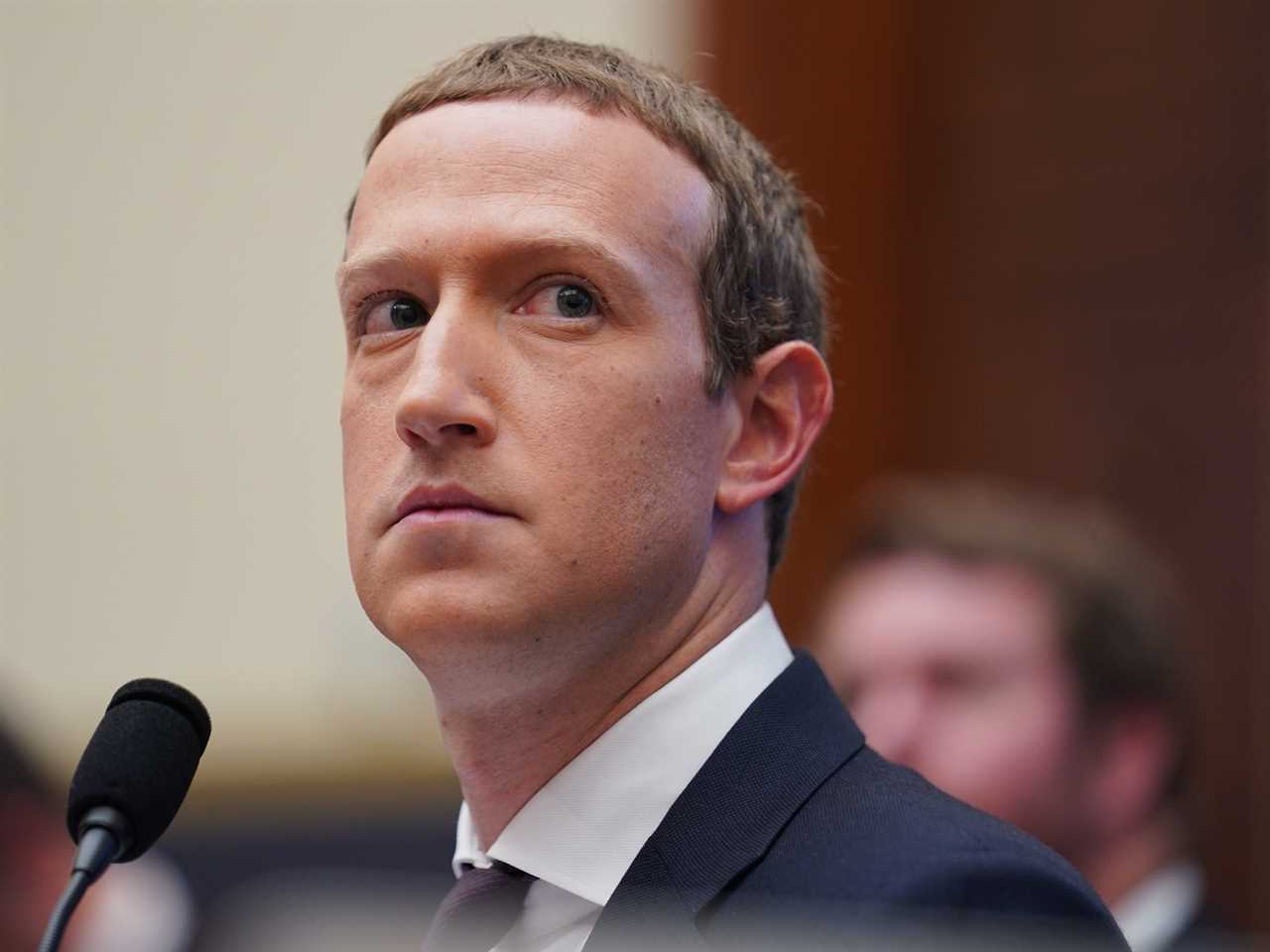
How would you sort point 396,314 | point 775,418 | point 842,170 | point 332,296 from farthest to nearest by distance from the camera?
point 842,170 < point 332,296 < point 775,418 < point 396,314

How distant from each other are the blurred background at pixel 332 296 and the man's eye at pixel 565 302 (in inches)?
136

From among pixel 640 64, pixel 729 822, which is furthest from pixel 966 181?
pixel 729 822

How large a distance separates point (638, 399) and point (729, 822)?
0.50 meters

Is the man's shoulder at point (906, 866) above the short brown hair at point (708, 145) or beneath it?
beneath

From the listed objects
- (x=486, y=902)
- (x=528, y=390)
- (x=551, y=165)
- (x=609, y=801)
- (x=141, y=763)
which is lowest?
(x=486, y=902)

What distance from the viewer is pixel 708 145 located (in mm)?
2492

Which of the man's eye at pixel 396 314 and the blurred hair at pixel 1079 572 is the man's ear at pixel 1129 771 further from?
the man's eye at pixel 396 314

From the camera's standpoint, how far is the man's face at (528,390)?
223 centimetres

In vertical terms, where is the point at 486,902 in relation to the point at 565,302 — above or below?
below

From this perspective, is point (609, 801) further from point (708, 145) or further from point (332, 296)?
point (332, 296)

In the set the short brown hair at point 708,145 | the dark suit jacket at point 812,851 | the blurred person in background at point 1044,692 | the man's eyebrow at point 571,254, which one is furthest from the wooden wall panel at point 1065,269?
the man's eyebrow at point 571,254

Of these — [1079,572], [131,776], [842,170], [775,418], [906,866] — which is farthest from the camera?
[842,170]

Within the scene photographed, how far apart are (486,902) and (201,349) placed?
4.11 m

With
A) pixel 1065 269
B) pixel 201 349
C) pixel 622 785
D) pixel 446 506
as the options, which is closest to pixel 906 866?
pixel 622 785
